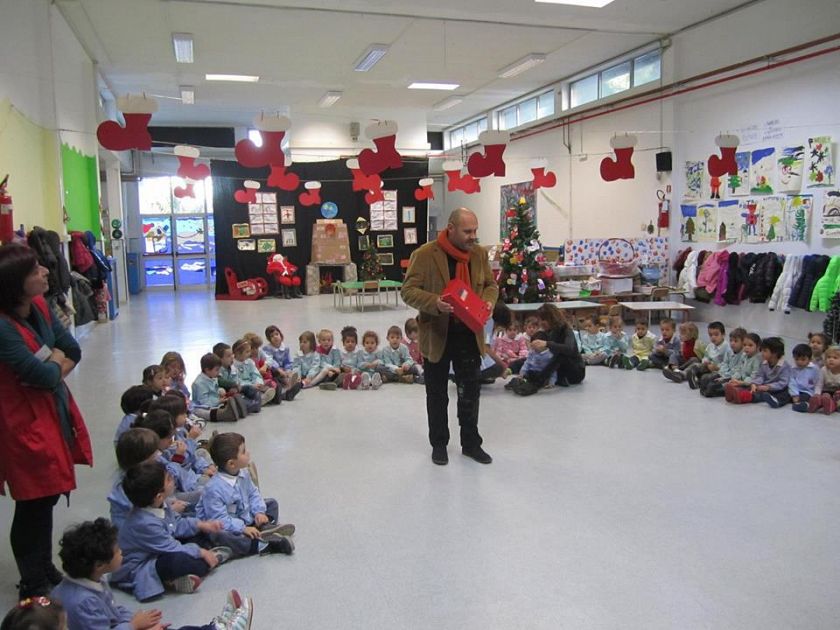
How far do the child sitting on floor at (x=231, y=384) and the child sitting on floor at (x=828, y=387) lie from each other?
4402 mm

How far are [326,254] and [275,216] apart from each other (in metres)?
1.58

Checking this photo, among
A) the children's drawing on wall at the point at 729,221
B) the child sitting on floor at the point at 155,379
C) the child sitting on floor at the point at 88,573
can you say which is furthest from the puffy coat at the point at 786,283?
the child sitting on floor at the point at 88,573

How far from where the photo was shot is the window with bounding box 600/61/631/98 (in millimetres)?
12000


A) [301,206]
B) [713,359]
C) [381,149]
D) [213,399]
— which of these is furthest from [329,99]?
[713,359]

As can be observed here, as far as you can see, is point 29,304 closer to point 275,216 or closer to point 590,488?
point 590,488

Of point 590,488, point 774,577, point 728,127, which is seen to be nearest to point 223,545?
point 590,488

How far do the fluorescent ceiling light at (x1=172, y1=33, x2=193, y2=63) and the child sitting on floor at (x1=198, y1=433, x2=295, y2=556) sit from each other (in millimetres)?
8543

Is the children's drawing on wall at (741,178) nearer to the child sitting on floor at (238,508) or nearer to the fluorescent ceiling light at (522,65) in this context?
the fluorescent ceiling light at (522,65)

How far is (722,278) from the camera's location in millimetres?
9711

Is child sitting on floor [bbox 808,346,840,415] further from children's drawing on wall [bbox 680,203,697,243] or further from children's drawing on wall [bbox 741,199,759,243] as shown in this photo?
children's drawing on wall [bbox 680,203,697,243]

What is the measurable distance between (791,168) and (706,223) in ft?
5.30

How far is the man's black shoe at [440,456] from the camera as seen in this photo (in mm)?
4289

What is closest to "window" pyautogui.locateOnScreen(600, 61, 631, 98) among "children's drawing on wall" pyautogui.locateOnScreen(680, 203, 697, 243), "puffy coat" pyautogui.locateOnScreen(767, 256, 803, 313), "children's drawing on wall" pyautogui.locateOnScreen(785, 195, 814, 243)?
"children's drawing on wall" pyautogui.locateOnScreen(680, 203, 697, 243)

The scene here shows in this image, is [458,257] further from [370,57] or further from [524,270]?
[370,57]
